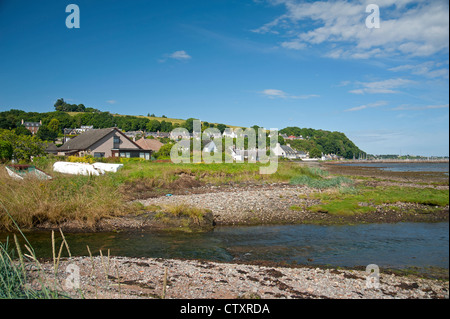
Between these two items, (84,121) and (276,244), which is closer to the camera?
(276,244)

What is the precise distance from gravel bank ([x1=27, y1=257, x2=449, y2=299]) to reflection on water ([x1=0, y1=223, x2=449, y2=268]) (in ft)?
3.32

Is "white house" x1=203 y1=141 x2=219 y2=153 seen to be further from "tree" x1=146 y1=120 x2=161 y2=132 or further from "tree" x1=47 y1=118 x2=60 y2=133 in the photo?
"tree" x1=146 y1=120 x2=161 y2=132

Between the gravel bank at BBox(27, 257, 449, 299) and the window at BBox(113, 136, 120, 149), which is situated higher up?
the window at BBox(113, 136, 120, 149)

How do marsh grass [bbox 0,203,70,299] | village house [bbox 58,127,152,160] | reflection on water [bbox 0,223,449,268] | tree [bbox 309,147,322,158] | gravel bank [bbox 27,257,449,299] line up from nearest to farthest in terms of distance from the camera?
marsh grass [bbox 0,203,70,299] → gravel bank [bbox 27,257,449,299] → reflection on water [bbox 0,223,449,268] → village house [bbox 58,127,152,160] → tree [bbox 309,147,322,158]

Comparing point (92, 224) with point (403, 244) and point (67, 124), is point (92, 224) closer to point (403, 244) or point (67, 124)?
point (403, 244)

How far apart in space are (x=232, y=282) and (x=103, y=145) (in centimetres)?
4459

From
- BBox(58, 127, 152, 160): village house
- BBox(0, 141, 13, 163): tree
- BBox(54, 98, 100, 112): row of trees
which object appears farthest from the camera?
BBox(54, 98, 100, 112): row of trees

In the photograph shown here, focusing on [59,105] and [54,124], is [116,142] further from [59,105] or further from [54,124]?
[59,105]

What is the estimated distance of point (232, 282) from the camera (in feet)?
21.2

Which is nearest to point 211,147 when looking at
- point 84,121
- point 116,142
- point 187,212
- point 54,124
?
point 116,142

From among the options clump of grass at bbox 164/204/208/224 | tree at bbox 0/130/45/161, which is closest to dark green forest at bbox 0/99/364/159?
tree at bbox 0/130/45/161

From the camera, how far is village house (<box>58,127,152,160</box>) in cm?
4538

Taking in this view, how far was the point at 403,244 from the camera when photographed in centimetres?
767

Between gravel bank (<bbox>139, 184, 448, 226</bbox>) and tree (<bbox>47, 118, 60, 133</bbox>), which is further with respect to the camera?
tree (<bbox>47, 118, 60, 133</bbox>)
